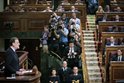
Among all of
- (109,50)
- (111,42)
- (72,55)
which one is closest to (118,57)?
(109,50)

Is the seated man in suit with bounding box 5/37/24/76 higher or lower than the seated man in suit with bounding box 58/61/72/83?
higher

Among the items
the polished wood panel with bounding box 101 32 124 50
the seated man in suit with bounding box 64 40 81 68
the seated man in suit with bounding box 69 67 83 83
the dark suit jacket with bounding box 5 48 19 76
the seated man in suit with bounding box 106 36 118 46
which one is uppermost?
the dark suit jacket with bounding box 5 48 19 76

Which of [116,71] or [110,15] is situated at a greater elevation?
[110,15]

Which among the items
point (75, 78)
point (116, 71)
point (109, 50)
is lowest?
point (75, 78)

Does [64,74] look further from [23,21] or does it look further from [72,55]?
[23,21]

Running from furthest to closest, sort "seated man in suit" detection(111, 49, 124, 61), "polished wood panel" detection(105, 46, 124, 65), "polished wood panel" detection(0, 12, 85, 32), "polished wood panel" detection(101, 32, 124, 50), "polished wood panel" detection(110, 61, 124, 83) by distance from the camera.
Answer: "polished wood panel" detection(0, 12, 85, 32) < "polished wood panel" detection(101, 32, 124, 50) < "polished wood panel" detection(105, 46, 124, 65) < "seated man in suit" detection(111, 49, 124, 61) < "polished wood panel" detection(110, 61, 124, 83)

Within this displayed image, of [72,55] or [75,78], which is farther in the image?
[72,55]

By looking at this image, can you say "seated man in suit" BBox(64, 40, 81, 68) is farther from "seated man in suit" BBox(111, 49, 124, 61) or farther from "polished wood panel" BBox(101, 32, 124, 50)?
"seated man in suit" BBox(111, 49, 124, 61)

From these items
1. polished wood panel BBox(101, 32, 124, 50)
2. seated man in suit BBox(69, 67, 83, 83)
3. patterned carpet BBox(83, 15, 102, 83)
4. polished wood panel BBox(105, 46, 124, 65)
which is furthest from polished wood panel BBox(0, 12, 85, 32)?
seated man in suit BBox(69, 67, 83, 83)

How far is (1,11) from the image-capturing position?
609 inches

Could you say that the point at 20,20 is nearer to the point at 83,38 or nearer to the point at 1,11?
the point at 1,11

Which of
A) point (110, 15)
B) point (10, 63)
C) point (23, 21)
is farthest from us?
point (23, 21)

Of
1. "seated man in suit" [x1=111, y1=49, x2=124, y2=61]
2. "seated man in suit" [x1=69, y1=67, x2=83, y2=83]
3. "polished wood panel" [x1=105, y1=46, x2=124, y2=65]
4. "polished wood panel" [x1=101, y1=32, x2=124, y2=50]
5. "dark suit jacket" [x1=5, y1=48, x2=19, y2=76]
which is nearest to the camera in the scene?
"dark suit jacket" [x1=5, y1=48, x2=19, y2=76]

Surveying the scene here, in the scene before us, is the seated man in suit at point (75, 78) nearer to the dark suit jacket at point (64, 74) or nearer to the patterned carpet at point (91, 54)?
the dark suit jacket at point (64, 74)
